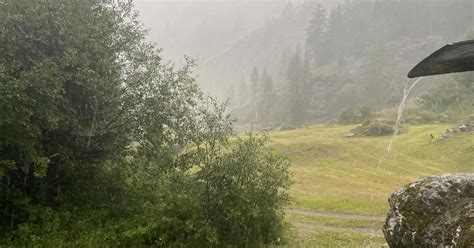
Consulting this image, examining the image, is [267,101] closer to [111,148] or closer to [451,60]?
[111,148]

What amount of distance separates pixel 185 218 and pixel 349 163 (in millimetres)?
41212

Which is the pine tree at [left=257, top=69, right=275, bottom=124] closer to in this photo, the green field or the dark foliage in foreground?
the green field

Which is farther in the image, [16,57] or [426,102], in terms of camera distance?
[426,102]

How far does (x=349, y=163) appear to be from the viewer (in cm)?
5462

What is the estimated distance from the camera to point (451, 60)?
7.25 m

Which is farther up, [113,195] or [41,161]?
[41,161]

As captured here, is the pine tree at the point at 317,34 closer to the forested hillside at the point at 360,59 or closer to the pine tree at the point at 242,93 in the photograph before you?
the forested hillside at the point at 360,59

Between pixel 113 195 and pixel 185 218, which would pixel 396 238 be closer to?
pixel 185 218

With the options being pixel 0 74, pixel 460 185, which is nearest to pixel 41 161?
pixel 0 74

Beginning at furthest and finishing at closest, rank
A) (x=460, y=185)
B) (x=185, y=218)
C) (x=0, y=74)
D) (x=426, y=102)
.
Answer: (x=426, y=102)
(x=185, y=218)
(x=0, y=74)
(x=460, y=185)

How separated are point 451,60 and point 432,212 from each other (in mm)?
4670

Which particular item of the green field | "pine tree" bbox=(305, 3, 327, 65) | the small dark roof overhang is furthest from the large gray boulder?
"pine tree" bbox=(305, 3, 327, 65)

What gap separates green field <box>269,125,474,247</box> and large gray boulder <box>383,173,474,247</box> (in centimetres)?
909

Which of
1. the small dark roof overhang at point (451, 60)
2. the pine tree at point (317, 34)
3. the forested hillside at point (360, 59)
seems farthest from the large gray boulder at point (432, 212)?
the pine tree at point (317, 34)
